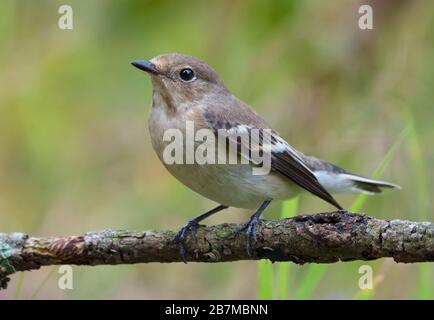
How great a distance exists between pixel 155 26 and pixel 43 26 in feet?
4.91

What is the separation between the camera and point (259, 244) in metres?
3.71

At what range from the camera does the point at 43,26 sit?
618 cm

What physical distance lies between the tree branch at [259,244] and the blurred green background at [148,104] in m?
1.27

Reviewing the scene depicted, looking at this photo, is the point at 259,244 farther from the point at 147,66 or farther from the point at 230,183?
the point at 147,66

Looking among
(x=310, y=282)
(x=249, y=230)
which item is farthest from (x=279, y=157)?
(x=310, y=282)

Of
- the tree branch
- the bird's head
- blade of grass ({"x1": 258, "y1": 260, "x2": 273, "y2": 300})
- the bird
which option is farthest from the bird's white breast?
blade of grass ({"x1": 258, "y1": 260, "x2": 273, "y2": 300})

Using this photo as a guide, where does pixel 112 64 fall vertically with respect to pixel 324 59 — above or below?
above

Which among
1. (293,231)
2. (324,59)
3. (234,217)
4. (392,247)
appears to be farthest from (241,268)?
(392,247)

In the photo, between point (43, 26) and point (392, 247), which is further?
point (43, 26)

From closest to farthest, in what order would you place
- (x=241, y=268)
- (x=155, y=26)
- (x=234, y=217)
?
(x=155, y=26) → (x=241, y=268) → (x=234, y=217)

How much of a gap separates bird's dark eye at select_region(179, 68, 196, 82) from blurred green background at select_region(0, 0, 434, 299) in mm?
385

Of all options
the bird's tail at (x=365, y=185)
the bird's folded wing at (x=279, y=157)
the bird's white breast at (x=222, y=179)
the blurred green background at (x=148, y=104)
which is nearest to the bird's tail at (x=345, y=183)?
the bird's tail at (x=365, y=185)
